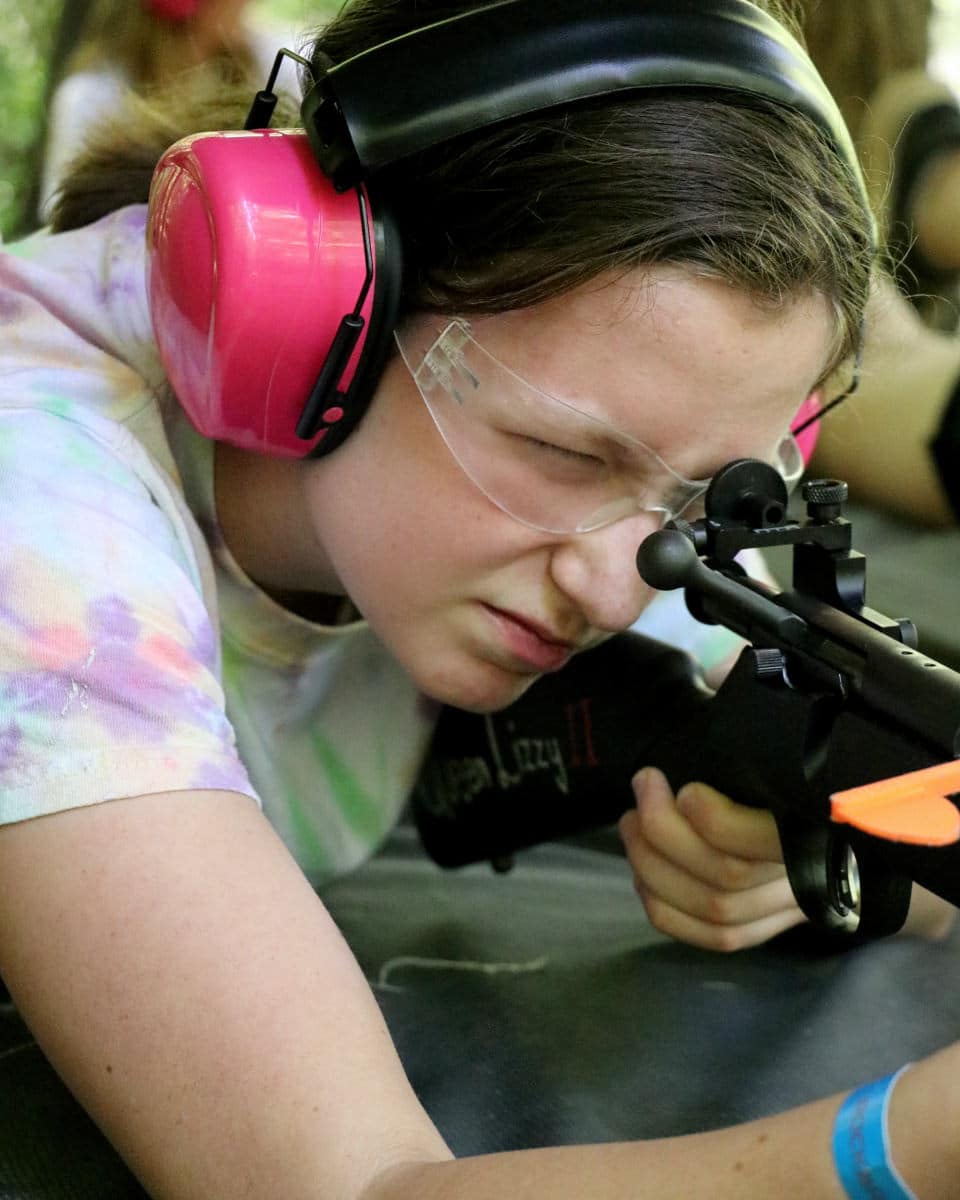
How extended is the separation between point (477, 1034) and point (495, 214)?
1.81 feet

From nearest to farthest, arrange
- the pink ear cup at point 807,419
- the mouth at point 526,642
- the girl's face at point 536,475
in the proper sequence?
the girl's face at point 536,475
the mouth at point 526,642
the pink ear cup at point 807,419

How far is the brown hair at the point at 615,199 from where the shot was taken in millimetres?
797

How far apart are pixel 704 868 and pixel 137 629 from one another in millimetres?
444

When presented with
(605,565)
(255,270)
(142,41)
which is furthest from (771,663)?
(142,41)

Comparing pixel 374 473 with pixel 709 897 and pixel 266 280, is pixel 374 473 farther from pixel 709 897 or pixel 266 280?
pixel 709 897

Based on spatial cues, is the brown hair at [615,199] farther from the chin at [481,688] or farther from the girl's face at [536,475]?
the chin at [481,688]

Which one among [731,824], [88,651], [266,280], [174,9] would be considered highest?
[266,280]

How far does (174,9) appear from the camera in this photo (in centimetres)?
242

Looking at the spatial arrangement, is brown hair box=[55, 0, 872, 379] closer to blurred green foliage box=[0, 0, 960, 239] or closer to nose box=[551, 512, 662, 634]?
nose box=[551, 512, 662, 634]

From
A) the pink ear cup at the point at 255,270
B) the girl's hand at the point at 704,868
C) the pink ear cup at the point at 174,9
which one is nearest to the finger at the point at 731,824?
the girl's hand at the point at 704,868

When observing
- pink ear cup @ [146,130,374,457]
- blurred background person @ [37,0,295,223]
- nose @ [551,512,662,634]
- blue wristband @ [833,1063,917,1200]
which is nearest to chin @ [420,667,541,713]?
nose @ [551,512,662,634]

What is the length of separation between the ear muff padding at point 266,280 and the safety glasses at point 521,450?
4cm

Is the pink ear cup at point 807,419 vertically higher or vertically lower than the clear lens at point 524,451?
lower

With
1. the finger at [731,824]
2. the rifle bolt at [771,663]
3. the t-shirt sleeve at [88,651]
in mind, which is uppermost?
the t-shirt sleeve at [88,651]
